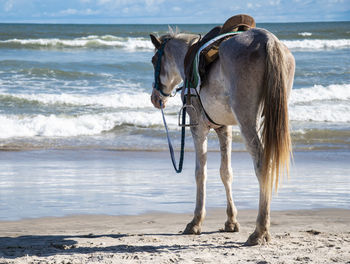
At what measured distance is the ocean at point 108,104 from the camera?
980 cm

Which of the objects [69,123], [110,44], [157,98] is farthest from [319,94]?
[110,44]

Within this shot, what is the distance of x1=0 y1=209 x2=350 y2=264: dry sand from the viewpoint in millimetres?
3770

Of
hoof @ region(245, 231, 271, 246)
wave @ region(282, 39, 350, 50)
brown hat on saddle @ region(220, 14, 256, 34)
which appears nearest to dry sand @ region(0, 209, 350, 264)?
hoof @ region(245, 231, 271, 246)

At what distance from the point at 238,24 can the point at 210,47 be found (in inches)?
15.7

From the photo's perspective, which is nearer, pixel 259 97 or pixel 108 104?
pixel 259 97

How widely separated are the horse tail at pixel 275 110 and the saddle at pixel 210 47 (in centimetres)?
62

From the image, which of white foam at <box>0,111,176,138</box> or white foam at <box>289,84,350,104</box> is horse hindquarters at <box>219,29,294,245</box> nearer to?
white foam at <box>0,111,176,138</box>

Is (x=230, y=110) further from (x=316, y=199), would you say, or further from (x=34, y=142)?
(x=34, y=142)

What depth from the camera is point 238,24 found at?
4422 millimetres

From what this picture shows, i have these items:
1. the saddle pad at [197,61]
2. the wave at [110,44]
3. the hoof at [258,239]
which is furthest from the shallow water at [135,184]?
the wave at [110,44]

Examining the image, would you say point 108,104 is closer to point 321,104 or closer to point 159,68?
point 321,104

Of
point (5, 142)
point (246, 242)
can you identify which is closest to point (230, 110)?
point (246, 242)

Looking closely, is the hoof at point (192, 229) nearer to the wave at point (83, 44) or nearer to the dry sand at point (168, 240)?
the dry sand at point (168, 240)

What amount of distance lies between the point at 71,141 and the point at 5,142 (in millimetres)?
1226
